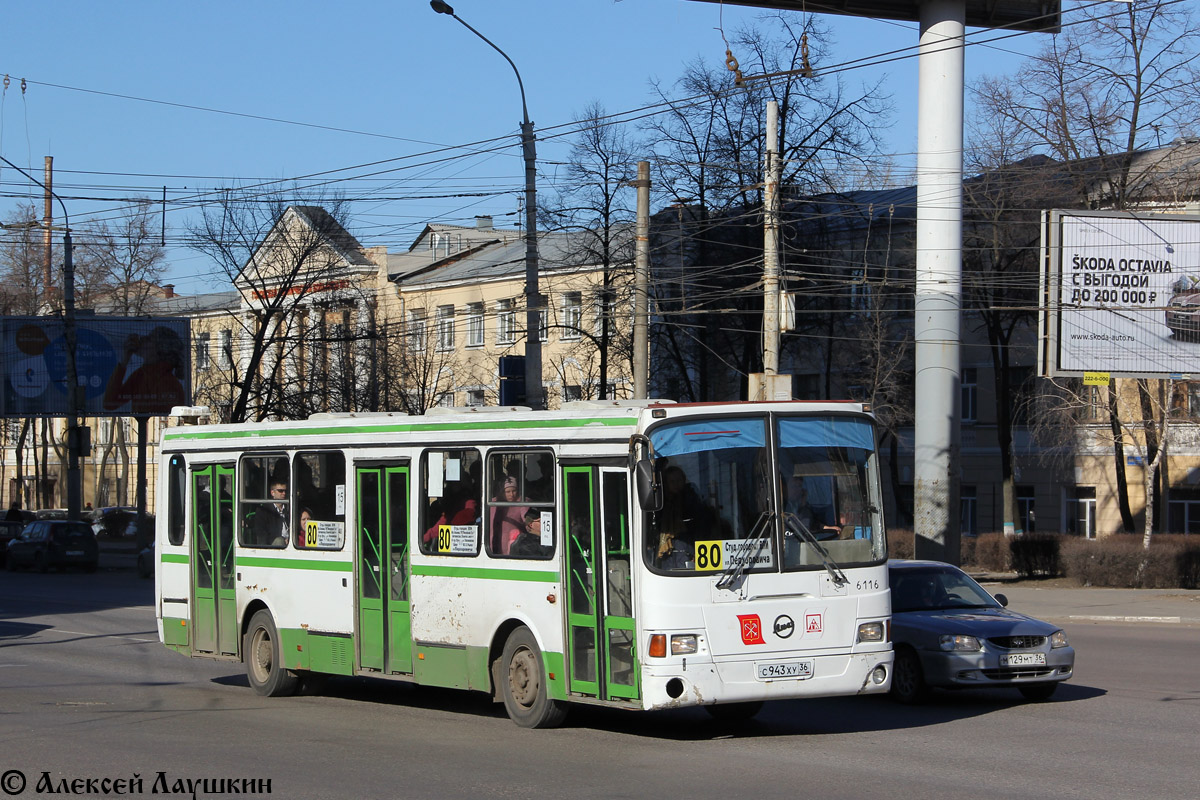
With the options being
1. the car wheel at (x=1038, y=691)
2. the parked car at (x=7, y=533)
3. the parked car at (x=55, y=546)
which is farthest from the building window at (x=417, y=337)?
the car wheel at (x=1038, y=691)

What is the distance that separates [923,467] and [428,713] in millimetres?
16823

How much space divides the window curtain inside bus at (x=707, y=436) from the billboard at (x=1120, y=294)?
62.4 ft

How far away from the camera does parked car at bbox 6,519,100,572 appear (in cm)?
3978

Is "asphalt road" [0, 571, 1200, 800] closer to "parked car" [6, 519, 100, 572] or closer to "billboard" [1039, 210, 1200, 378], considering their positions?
"billboard" [1039, 210, 1200, 378]

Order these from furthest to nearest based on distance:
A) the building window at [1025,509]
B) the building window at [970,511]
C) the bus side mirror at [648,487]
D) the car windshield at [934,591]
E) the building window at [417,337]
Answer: the building window at [417,337]
the building window at [970,511]
the building window at [1025,509]
the car windshield at [934,591]
the bus side mirror at [648,487]

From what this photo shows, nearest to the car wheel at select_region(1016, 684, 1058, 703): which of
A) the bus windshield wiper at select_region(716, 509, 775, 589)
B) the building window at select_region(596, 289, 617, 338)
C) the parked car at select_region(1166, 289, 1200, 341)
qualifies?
the bus windshield wiper at select_region(716, 509, 775, 589)

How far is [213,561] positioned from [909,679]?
729 centimetres

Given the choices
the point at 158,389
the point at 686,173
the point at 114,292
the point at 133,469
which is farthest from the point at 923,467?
the point at 133,469

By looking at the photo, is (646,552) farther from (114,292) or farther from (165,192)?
(114,292)

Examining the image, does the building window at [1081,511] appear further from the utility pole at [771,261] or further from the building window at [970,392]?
the utility pole at [771,261]

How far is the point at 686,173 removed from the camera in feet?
124

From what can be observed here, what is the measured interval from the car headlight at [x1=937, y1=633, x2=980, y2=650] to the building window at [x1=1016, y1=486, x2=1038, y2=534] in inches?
1387

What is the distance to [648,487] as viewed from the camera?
31.4 ft

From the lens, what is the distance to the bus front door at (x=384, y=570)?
1209 cm
